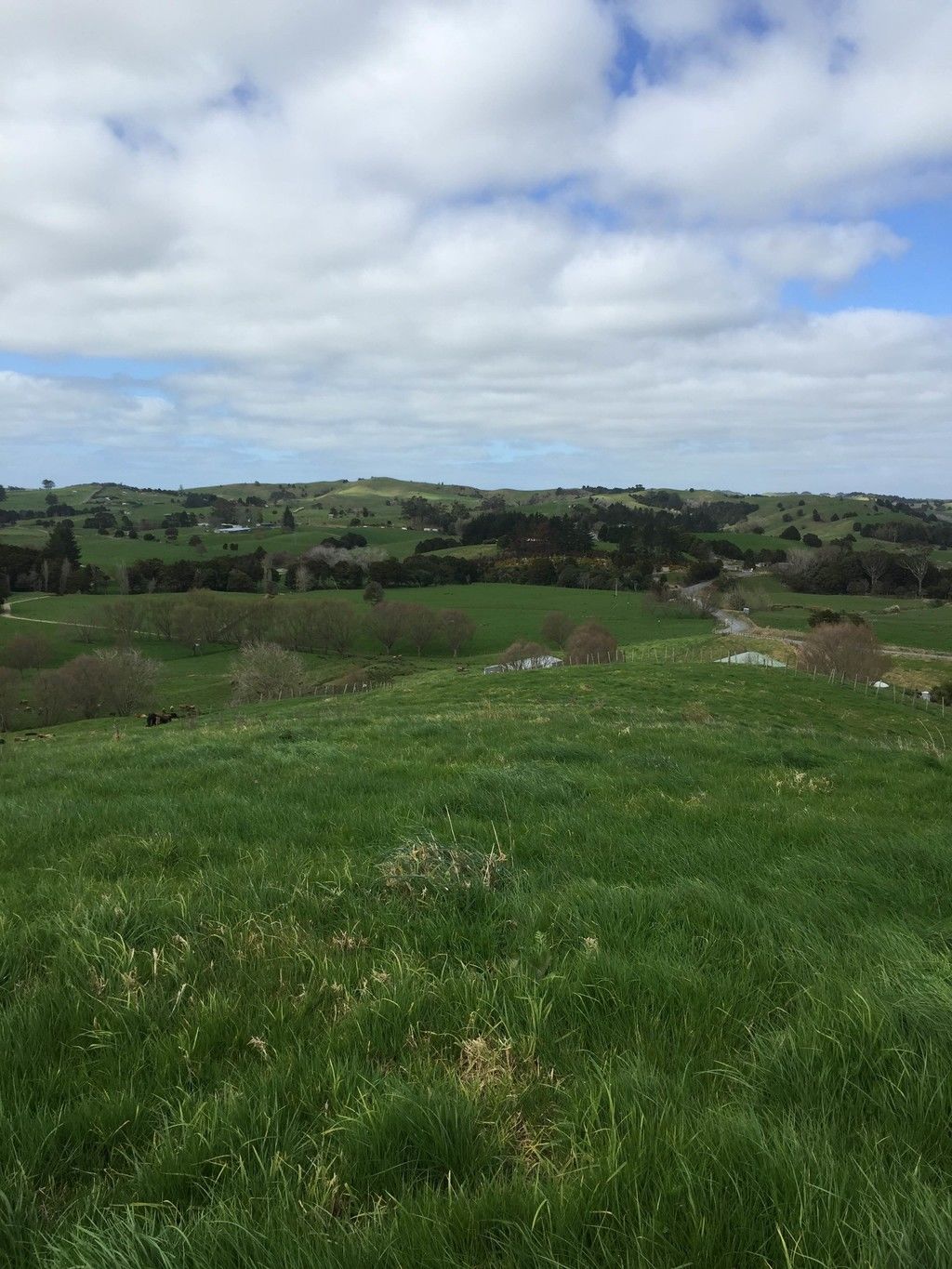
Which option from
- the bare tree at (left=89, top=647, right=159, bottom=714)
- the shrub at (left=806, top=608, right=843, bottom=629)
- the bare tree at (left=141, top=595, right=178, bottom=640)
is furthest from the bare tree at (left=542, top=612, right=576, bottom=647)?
the bare tree at (left=141, top=595, right=178, bottom=640)

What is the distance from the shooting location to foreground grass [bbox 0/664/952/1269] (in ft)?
6.91

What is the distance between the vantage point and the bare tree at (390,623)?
104688mm

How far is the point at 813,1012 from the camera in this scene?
3189 mm

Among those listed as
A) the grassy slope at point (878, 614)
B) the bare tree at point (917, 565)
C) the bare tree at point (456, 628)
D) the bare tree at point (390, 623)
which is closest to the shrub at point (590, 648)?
the bare tree at point (456, 628)

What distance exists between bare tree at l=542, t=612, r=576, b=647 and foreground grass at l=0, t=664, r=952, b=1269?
98.4 metres

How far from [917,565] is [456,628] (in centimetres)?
10354

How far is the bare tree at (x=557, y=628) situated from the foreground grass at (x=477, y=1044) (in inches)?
3873

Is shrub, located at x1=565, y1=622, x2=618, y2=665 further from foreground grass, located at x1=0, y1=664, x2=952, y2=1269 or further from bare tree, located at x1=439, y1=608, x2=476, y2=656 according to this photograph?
foreground grass, located at x1=0, y1=664, x2=952, y2=1269

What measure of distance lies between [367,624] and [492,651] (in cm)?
1978

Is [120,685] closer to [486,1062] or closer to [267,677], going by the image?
[267,677]

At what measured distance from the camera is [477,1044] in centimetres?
296

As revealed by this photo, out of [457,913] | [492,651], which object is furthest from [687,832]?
[492,651]

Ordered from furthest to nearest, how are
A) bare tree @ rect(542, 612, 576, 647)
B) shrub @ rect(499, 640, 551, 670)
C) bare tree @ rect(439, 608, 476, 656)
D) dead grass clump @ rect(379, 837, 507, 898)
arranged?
bare tree @ rect(542, 612, 576, 647) → bare tree @ rect(439, 608, 476, 656) → shrub @ rect(499, 640, 551, 670) → dead grass clump @ rect(379, 837, 507, 898)

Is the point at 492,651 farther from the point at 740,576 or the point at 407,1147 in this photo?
the point at 407,1147
